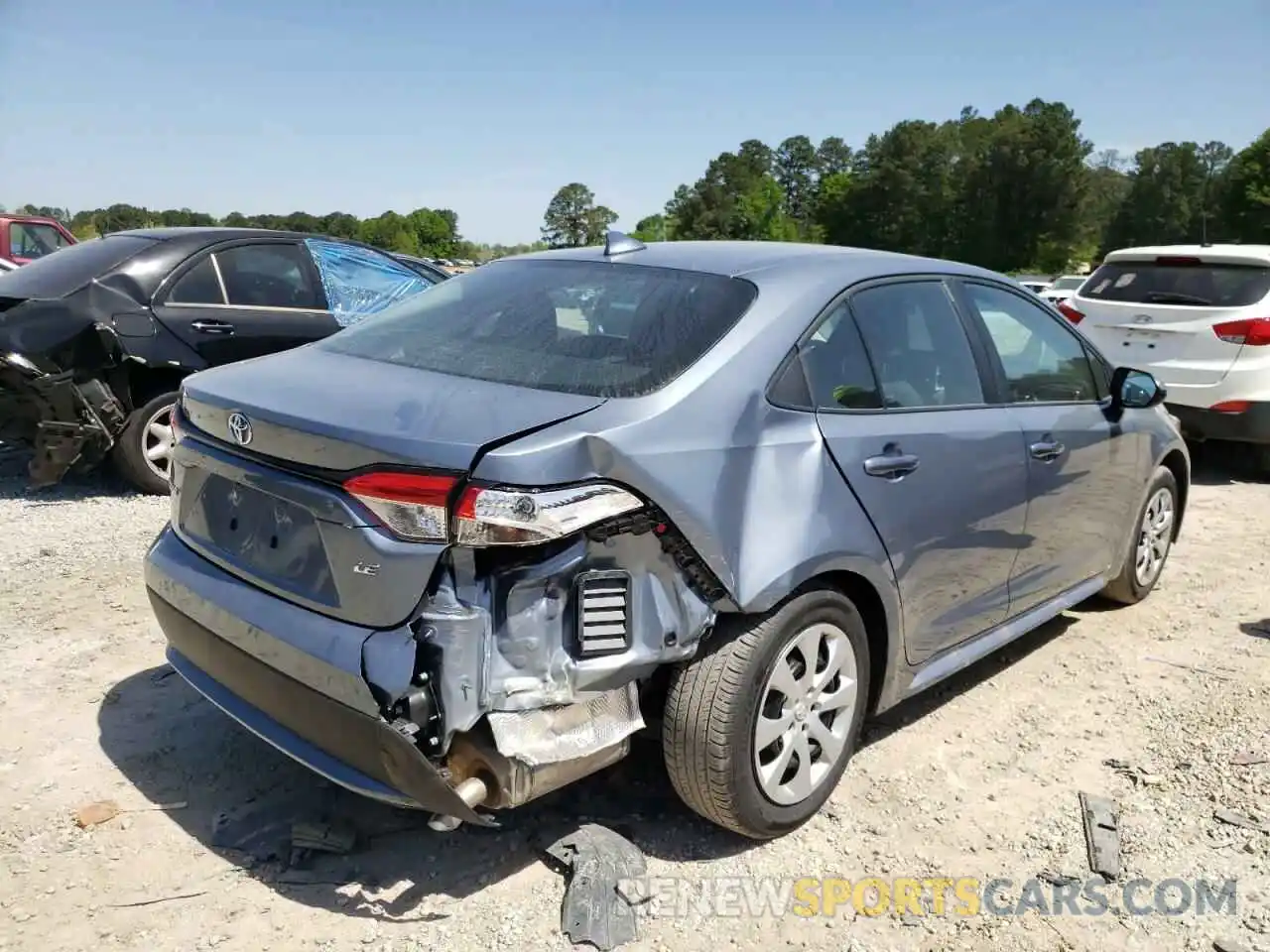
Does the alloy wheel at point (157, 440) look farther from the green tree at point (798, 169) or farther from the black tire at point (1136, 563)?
the green tree at point (798, 169)

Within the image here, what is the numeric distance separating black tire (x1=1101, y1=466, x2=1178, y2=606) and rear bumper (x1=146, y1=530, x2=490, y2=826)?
11.8ft

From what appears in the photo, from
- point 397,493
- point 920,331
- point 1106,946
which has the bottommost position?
point 1106,946

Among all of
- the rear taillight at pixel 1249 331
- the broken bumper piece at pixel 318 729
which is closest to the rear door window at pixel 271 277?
the broken bumper piece at pixel 318 729

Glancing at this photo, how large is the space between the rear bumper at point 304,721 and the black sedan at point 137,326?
11.0 feet

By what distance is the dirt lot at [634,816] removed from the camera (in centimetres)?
260

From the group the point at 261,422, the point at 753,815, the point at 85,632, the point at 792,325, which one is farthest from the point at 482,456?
the point at 85,632

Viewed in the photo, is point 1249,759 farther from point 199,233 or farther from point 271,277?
point 199,233

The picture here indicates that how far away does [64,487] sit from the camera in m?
6.54

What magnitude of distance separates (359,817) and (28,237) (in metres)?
14.5

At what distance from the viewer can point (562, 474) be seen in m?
2.31

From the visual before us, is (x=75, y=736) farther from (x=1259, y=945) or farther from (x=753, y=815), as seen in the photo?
(x=1259, y=945)

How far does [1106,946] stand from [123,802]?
2.83 meters

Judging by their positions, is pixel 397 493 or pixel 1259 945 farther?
pixel 1259 945

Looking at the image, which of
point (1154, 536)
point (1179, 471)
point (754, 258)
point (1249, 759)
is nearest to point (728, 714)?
point (754, 258)
